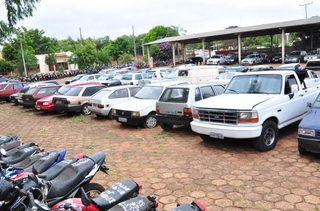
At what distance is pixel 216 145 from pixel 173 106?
5.91ft

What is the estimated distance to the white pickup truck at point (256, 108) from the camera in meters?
6.30

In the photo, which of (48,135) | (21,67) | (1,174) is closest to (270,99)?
(1,174)

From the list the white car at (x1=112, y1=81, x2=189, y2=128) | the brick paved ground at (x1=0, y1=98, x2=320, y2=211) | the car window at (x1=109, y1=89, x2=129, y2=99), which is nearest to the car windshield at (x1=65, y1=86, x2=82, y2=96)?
the car window at (x1=109, y1=89, x2=129, y2=99)

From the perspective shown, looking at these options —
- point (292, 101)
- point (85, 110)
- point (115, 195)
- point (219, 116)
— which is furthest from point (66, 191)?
point (85, 110)

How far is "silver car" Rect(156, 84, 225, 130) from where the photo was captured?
8.29 m

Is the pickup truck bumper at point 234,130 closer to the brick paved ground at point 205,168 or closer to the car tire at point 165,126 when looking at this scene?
the brick paved ground at point 205,168

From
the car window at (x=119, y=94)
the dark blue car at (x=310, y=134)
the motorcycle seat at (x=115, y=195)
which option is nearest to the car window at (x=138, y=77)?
the car window at (x=119, y=94)

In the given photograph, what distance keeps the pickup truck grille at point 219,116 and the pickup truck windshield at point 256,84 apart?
1.29 metres

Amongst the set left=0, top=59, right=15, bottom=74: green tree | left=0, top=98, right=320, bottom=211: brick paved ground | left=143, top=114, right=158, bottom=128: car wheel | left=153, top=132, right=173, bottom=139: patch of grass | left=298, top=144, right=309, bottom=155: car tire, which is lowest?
left=0, top=98, right=320, bottom=211: brick paved ground

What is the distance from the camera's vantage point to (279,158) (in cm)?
621

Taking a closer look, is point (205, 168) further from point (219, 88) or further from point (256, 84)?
point (219, 88)

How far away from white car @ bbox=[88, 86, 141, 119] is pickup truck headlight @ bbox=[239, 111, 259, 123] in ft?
20.7

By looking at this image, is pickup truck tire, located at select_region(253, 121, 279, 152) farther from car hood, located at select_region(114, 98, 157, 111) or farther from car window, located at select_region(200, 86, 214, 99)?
car hood, located at select_region(114, 98, 157, 111)

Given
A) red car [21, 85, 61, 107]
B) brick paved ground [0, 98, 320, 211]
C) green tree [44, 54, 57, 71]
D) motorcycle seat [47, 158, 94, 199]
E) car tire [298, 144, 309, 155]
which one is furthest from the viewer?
green tree [44, 54, 57, 71]
